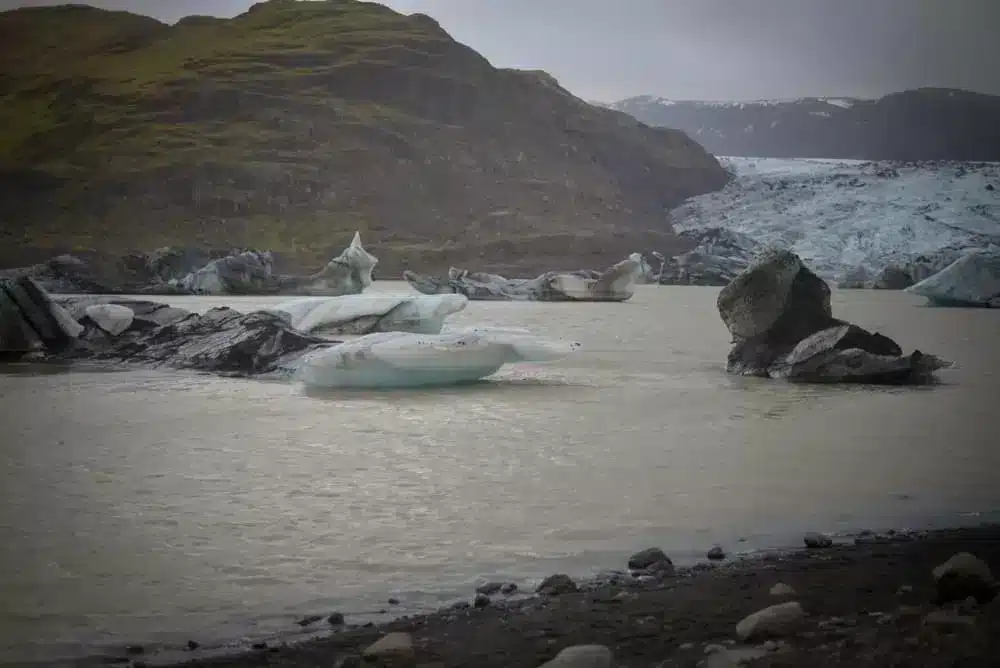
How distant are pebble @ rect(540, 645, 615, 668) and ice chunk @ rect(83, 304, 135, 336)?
572cm

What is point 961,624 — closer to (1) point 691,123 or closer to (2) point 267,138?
(1) point 691,123

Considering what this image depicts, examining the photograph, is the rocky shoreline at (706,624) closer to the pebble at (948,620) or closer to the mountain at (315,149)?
the pebble at (948,620)

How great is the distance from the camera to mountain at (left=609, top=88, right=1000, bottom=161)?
6.38m

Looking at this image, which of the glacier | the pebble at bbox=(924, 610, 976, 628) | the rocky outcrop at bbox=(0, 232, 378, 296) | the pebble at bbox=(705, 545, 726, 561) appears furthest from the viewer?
the rocky outcrop at bbox=(0, 232, 378, 296)

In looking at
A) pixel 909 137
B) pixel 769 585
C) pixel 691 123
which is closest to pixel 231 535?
pixel 769 585

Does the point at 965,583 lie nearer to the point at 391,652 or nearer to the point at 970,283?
the point at 391,652

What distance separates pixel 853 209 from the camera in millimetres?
21000

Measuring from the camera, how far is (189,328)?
6719 millimetres

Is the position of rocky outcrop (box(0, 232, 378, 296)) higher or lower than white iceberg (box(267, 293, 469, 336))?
higher

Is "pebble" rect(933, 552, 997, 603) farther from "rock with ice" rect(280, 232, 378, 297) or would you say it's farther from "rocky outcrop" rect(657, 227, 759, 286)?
"rocky outcrop" rect(657, 227, 759, 286)

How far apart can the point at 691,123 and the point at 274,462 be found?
17.7m

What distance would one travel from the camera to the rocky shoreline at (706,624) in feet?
5.64

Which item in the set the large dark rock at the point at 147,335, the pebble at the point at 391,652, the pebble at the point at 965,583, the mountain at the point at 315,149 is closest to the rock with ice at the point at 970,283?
the large dark rock at the point at 147,335

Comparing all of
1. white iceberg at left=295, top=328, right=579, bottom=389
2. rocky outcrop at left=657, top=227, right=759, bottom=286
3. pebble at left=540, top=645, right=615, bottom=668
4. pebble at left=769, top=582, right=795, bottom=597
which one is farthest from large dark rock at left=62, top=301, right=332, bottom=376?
rocky outcrop at left=657, top=227, right=759, bottom=286
